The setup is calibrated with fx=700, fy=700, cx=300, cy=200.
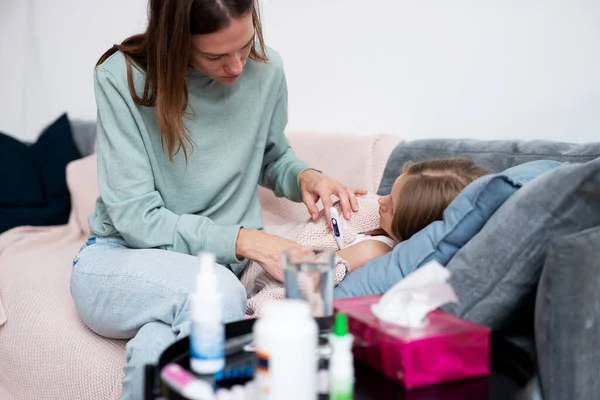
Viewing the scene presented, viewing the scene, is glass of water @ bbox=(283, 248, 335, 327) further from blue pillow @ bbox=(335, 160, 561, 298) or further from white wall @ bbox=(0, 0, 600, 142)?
white wall @ bbox=(0, 0, 600, 142)

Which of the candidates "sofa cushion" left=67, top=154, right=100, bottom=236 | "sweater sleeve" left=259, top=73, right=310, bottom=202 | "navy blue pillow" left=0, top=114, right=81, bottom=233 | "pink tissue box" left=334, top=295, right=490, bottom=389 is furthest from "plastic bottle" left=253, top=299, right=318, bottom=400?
"navy blue pillow" left=0, top=114, right=81, bottom=233

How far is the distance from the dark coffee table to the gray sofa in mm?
62

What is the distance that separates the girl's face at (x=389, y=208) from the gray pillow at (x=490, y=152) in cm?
25

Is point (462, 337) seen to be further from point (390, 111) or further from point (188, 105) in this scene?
point (390, 111)

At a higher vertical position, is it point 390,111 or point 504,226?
point 390,111

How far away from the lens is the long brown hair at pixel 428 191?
1.39 m

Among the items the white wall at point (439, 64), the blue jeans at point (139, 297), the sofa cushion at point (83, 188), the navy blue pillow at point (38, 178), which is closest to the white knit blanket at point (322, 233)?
the blue jeans at point (139, 297)

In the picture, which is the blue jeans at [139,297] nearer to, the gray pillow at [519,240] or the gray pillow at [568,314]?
the gray pillow at [519,240]

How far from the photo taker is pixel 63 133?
272 cm

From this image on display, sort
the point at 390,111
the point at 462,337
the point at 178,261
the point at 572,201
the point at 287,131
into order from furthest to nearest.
Answer: 1. the point at 287,131
2. the point at 390,111
3. the point at 178,261
4. the point at 572,201
5. the point at 462,337

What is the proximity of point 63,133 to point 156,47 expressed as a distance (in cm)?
147

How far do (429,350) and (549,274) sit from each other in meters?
0.25

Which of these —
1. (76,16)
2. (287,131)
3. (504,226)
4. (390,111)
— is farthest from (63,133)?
(504,226)

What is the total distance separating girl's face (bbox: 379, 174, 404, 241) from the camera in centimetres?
148
